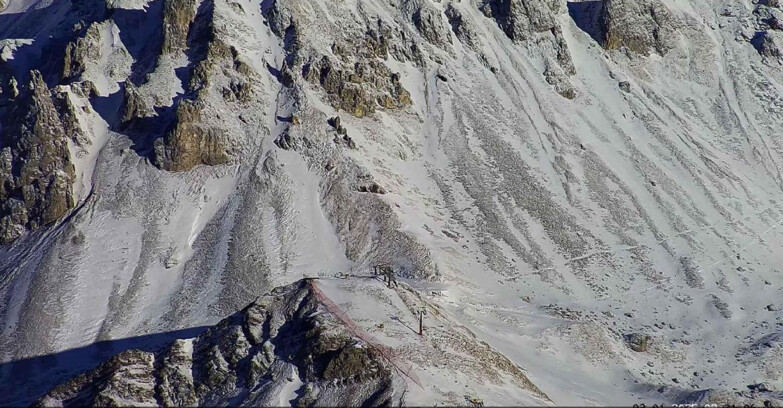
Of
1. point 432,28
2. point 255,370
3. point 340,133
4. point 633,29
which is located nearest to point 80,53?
point 340,133

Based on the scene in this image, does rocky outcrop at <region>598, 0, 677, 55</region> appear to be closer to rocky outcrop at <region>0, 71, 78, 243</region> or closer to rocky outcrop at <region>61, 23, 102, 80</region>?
rocky outcrop at <region>61, 23, 102, 80</region>

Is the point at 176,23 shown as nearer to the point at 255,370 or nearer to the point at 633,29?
the point at 633,29

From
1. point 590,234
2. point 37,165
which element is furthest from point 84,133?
point 590,234

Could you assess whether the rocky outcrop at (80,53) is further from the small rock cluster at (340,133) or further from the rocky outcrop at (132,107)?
the small rock cluster at (340,133)

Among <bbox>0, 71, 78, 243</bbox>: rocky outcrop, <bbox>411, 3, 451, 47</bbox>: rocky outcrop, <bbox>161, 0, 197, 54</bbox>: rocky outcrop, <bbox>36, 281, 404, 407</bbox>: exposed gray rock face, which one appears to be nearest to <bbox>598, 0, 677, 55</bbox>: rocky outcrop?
<bbox>411, 3, 451, 47</bbox>: rocky outcrop

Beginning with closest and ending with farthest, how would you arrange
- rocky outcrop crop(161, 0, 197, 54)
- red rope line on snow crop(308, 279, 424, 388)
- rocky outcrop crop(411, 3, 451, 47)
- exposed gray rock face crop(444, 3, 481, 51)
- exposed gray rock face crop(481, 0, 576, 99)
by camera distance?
red rope line on snow crop(308, 279, 424, 388) < rocky outcrop crop(161, 0, 197, 54) < rocky outcrop crop(411, 3, 451, 47) < exposed gray rock face crop(444, 3, 481, 51) < exposed gray rock face crop(481, 0, 576, 99)

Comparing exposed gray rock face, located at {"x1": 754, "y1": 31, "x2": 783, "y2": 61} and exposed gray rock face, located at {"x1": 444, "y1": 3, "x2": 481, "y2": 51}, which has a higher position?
exposed gray rock face, located at {"x1": 754, "y1": 31, "x2": 783, "y2": 61}

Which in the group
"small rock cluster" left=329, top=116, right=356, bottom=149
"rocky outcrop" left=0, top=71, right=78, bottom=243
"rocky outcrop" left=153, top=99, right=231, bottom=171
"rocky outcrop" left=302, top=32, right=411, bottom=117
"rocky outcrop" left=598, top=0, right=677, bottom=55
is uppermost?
"rocky outcrop" left=598, top=0, right=677, bottom=55

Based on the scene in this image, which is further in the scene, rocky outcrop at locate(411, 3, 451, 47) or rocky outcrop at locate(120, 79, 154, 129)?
rocky outcrop at locate(411, 3, 451, 47)

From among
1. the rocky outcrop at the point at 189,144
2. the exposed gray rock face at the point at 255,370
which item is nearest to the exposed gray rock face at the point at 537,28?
the rocky outcrop at the point at 189,144
